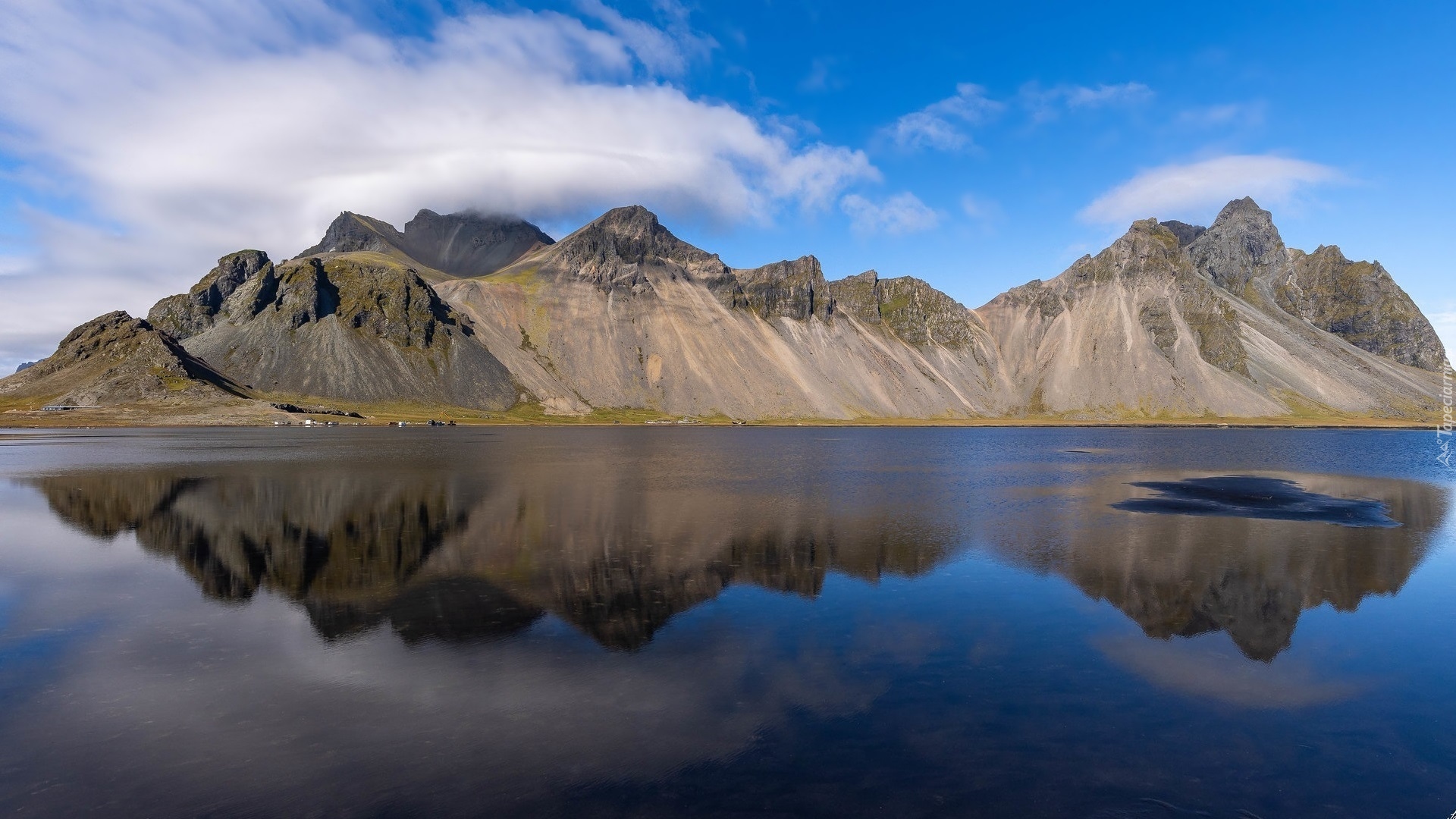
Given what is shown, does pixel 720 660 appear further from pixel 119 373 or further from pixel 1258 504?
pixel 119 373

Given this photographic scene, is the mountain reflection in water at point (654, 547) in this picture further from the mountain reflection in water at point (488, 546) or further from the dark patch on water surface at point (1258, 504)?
the dark patch on water surface at point (1258, 504)

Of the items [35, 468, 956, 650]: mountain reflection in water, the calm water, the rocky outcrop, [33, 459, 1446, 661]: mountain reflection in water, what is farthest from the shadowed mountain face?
the rocky outcrop

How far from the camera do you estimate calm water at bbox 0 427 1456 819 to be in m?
13.0

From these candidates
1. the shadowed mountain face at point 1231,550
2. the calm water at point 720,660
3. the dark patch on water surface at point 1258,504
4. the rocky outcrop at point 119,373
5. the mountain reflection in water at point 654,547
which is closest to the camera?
the calm water at point 720,660

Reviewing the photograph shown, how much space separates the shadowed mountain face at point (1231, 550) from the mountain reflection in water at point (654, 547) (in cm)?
15

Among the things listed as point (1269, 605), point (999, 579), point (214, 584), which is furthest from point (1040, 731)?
point (214, 584)

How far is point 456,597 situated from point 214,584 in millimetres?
9811

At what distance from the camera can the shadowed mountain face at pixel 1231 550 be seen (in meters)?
24.4

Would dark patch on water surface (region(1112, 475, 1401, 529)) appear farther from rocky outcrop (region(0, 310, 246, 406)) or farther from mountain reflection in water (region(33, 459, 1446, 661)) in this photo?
rocky outcrop (region(0, 310, 246, 406))

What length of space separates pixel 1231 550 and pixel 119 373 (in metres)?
228

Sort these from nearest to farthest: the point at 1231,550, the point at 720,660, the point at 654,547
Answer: the point at 720,660 → the point at 1231,550 → the point at 654,547

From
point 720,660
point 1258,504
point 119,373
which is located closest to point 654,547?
point 720,660

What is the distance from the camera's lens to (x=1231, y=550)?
3347 cm

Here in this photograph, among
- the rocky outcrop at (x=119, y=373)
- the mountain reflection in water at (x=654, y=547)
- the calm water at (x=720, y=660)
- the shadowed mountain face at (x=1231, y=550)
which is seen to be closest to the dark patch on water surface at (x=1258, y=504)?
the shadowed mountain face at (x=1231, y=550)
